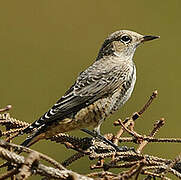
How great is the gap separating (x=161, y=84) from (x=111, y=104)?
4.29 feet

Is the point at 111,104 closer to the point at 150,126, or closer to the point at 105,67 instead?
the point at 105,67

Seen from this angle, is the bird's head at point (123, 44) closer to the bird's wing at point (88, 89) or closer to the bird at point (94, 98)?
the bird at point (94, 98)

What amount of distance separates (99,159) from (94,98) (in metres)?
1.51

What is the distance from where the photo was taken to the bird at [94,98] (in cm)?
354

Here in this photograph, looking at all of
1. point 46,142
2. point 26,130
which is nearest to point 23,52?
point 46,142

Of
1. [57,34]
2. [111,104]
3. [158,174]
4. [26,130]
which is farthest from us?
[57,34]

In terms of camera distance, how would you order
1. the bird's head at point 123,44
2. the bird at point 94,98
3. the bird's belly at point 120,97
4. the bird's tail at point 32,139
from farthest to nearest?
the bird's head at point 123,44, the bird's belly at point 120,97, the bird at point 94,98, the bird's tail at point 32,139

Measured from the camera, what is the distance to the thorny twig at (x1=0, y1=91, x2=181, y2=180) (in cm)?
165

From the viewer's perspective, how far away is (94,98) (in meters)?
3.91

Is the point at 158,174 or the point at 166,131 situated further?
the point at 166,131

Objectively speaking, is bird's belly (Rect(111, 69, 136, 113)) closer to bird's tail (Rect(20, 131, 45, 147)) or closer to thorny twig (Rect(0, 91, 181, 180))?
bird's tail (Rect(20, 131, 45, 147))

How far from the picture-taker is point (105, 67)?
14.3 ft

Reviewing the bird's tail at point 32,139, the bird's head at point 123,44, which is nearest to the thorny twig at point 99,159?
the bird's tail at point 32,139

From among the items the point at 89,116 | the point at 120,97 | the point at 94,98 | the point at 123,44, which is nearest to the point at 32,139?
the point at 89,116
